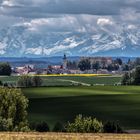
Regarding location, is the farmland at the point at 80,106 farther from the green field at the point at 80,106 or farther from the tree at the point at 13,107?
the tree at the point at 13,107

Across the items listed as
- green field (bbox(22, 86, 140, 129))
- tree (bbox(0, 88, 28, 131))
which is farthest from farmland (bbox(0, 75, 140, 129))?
tree (bbox(0, 88, 28, 131))

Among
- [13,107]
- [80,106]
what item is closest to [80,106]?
[80,106]

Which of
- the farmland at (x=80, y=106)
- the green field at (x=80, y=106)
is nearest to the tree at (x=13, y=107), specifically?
the farmland at (x=80, y=106)

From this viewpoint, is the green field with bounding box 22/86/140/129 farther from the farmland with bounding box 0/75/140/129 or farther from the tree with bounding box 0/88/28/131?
the tree with bounding box 0/88/28/131

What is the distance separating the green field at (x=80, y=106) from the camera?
306 ft

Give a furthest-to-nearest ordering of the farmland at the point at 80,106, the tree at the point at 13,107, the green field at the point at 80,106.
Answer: the green field at the point at 80,106 → the farmland at the point at 80,106 → the tree at the point at 13,107

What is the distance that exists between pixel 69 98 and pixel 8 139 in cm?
9104

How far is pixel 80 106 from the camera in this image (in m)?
110

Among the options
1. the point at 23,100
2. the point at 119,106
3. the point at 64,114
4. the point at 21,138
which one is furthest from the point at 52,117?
the point at 21,138

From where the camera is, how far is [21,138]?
1420 inches

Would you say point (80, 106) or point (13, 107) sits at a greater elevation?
point (13, 107)

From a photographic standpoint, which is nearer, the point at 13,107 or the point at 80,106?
the point at 13,107

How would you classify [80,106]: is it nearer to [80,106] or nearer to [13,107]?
[80,106]

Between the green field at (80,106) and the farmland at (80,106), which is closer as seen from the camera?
the farmland at (80,106)
